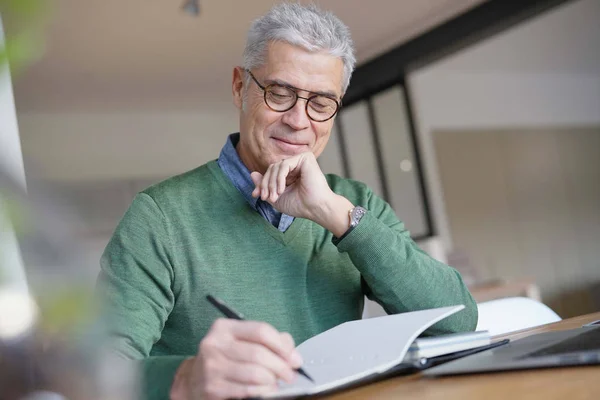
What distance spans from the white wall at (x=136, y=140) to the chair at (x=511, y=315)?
533 centimetres

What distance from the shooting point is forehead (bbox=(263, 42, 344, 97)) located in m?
1.40

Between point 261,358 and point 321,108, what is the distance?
2.76ft

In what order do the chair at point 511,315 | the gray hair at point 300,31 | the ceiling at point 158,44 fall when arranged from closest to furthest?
the gray hair at point 300,31 → the chair at point 511,315 → the ceiling at point 158,44

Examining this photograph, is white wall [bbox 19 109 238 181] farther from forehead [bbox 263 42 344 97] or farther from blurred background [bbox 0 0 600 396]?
forehead [bbox 263 42 344 97]

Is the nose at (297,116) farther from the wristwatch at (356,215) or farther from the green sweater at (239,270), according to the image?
the wristwatch at (356,215)

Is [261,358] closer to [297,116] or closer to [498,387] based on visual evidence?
[498,387]

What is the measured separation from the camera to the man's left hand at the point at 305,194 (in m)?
1.21

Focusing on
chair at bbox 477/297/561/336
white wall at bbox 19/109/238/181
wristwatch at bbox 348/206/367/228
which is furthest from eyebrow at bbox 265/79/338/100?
white wall at bbox 19/109/238/181

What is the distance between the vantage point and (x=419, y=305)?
1217 millimetres

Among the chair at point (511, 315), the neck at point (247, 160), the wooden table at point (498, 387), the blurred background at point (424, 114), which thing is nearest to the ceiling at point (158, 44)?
the blurred background at point (424, 114)

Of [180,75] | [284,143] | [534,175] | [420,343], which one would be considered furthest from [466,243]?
[420,343]

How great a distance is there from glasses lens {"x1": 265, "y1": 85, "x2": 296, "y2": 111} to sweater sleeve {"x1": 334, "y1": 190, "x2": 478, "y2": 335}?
34 centimetres

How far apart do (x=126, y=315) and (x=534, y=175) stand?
7.70 m

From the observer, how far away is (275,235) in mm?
1380
